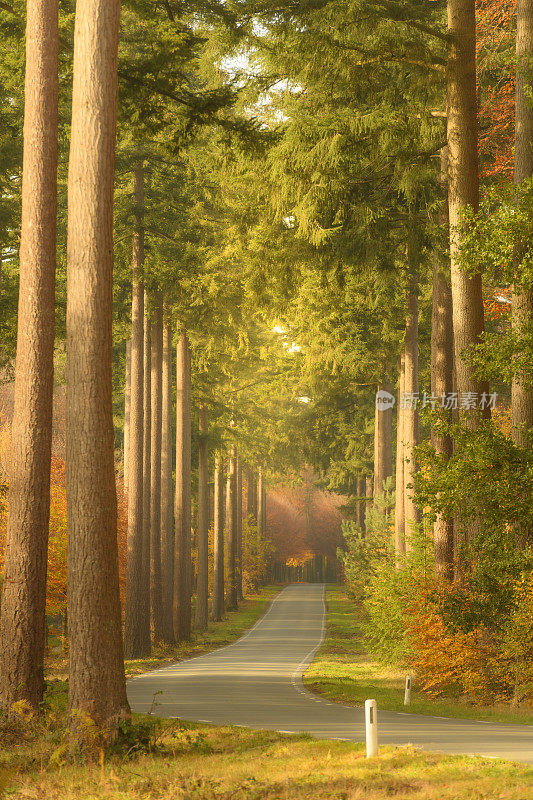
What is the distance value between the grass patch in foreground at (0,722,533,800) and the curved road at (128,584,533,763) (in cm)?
87

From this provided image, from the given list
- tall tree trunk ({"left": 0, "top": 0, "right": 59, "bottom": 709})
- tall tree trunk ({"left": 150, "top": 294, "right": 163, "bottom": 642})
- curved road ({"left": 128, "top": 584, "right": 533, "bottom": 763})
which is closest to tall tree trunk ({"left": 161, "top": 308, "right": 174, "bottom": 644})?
tall tree trunk ({"left": 150, "top": 294, "right": 163, "bottom": 642})

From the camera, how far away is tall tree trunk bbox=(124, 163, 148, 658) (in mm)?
27328

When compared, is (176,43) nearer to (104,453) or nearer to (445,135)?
(445,135)

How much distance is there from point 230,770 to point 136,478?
1834cm

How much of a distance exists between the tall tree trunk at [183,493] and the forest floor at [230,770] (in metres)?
22.6

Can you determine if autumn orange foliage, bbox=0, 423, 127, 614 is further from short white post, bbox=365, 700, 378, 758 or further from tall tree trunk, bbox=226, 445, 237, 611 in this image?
tall tree trunk, bbox=226, 445, 237, 611

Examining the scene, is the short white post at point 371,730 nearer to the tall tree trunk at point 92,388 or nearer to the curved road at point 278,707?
the curved road at point 278,707

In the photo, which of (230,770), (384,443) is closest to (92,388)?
(230,770)

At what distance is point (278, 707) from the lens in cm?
1612

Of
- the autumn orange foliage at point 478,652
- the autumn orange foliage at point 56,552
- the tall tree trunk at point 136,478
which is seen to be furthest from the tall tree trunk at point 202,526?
the autumn orange foliage at point 478,652

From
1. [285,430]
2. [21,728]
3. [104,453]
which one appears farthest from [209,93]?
[285,430]

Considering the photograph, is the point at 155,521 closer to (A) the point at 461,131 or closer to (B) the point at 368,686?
(B) the point at 368,686

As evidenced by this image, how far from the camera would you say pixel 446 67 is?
50.9 ft

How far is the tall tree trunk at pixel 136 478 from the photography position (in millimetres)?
27328
